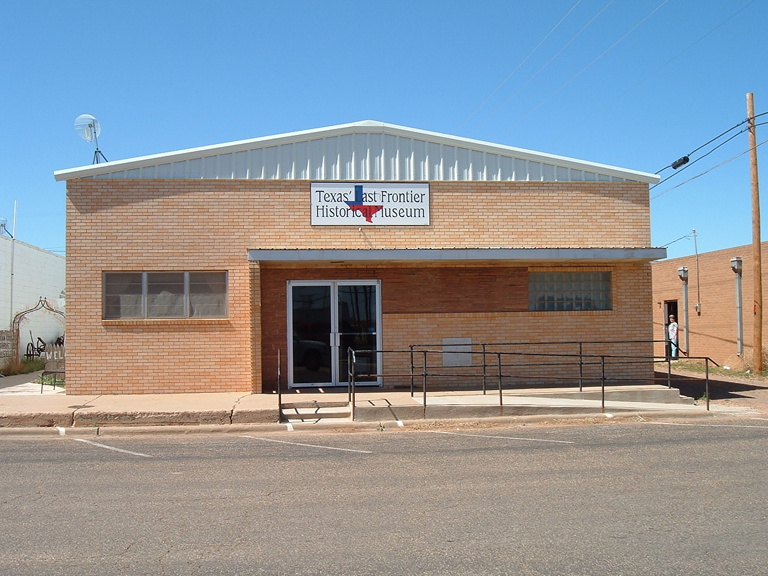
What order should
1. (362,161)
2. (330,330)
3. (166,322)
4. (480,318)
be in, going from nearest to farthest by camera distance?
1. (166,322)
2. (330,330)
3. (362,161)
4. (480,318)

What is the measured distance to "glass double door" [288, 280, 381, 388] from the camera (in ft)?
49.7

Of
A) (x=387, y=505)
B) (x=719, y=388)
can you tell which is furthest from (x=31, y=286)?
(x=387, y=505)

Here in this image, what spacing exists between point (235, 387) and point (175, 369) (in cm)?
126

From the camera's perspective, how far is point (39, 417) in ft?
38.9

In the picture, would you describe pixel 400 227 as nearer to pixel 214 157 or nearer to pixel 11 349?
pixel 214 157

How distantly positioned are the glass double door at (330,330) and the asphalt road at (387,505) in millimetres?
4223

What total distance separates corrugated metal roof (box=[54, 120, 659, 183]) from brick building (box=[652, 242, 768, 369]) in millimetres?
11046

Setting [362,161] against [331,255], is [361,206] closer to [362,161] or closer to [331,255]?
[362,161]

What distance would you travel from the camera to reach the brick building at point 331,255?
1462cm

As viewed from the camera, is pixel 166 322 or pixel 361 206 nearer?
pixel 166 322

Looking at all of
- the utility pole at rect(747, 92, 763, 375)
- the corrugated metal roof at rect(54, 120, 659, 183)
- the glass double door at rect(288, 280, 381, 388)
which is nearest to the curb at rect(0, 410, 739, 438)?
the glass double door at rect(288, 280, 381, 388)

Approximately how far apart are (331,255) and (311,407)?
9.61 ft

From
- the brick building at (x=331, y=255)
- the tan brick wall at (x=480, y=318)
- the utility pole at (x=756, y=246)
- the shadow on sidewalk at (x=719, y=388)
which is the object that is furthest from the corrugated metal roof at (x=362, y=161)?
the utility pole at (x=756, y=246)

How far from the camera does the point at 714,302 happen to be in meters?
27.2
